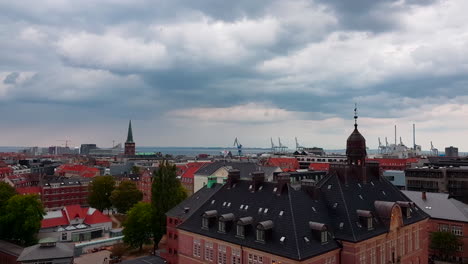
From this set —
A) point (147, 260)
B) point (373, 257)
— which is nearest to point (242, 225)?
point (373, 257)

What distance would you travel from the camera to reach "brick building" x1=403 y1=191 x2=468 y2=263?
71750 millimetres

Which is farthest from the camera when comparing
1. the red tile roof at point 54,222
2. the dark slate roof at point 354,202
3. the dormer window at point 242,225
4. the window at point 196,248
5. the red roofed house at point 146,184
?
the red roofed house at point 146,184

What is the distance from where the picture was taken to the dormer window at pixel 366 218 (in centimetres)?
4812

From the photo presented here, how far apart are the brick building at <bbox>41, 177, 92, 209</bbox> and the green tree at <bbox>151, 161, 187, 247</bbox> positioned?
234 feet

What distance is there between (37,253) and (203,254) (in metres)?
29.7

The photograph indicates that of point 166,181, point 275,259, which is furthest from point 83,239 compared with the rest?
point 275,259

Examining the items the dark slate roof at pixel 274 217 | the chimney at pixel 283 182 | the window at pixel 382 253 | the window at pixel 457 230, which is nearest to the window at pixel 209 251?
the dark slate roof at pixel 274 217

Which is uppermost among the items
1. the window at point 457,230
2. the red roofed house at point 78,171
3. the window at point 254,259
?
the red roofed house at point 78,171

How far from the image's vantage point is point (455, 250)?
7031 centimetres

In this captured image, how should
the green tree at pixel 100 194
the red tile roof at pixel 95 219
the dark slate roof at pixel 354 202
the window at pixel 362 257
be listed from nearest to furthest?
the window at pixel 362 257 < the dark slate roof at pixel 354 202 < the red tile roof at pixel 95 219 < the green tree at pixel 100 194

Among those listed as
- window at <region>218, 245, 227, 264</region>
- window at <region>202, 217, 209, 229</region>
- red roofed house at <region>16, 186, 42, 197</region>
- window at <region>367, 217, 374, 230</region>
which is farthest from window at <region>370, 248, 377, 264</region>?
red roofed house at <region>16, 186, 42, 197</region>

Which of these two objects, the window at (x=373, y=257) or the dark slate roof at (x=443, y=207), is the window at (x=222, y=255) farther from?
the dark slate roof at (x=443, y=207)

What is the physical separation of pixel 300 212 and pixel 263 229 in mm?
5567

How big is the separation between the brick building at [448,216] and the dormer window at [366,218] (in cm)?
3530
